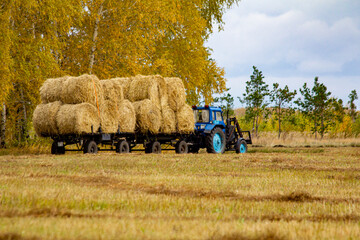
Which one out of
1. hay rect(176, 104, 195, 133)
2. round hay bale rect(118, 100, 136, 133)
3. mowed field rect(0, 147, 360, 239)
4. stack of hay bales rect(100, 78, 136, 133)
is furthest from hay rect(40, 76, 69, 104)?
mowed field rect(0, 147, 360, 239)

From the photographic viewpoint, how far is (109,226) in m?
5.06

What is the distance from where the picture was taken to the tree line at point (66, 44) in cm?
2000

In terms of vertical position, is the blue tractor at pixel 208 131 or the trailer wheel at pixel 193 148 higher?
the blue tractor at pixel 208 131

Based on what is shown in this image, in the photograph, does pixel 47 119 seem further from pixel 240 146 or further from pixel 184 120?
pixel 240 146

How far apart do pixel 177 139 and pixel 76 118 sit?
247 inches

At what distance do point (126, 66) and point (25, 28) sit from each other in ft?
17.1

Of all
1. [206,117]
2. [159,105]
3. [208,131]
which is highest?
[159,105]

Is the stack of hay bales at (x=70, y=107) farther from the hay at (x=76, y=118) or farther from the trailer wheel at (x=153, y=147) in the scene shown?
the trailer wheel at (x=153, y=147)

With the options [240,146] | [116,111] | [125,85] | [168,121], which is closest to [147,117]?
[168,121]

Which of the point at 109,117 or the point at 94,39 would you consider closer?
the point at 109,117

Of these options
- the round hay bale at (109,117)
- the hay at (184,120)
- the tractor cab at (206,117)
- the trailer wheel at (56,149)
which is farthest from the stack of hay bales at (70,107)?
the tractor cab at (206,117)

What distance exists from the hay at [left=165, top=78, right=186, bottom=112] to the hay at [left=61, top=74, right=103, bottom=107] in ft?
12.2

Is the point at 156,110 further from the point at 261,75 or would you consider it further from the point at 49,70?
the point at 261,75

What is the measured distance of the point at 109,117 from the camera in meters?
18.6
